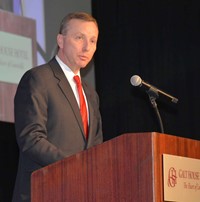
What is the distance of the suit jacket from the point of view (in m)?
2.67

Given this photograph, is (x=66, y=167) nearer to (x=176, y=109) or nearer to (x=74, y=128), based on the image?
(x=74, y=128)

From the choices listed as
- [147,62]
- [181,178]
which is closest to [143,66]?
[147,62]

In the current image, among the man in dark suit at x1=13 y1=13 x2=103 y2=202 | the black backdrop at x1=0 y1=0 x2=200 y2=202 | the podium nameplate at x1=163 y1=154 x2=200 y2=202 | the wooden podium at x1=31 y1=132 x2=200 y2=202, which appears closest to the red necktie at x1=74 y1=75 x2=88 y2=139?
the man in dark suit at x1=13 y1=13 x2=103 y2=202

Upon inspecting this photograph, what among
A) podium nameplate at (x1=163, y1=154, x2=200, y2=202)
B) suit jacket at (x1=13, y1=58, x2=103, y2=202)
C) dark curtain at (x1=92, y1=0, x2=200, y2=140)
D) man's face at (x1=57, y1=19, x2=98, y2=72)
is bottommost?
podium nameplate at (x1=163, y1=154, x2=200, y2=202)

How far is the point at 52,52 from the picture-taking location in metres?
4.95

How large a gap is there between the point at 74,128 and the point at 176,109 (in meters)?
2.55

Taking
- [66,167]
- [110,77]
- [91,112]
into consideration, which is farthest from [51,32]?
[66,167]

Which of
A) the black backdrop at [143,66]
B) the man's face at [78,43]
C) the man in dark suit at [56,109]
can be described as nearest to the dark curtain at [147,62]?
the black backdrop at [143,66]

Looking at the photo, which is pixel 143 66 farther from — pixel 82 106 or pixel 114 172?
pixel 114 172

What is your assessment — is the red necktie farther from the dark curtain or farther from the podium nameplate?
the dark curtain

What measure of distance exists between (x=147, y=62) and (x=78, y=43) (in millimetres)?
2477

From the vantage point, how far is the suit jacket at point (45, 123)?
105 inches

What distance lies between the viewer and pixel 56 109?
114 inches

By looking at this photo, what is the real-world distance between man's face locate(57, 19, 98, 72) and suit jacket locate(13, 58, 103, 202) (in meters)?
0.09
